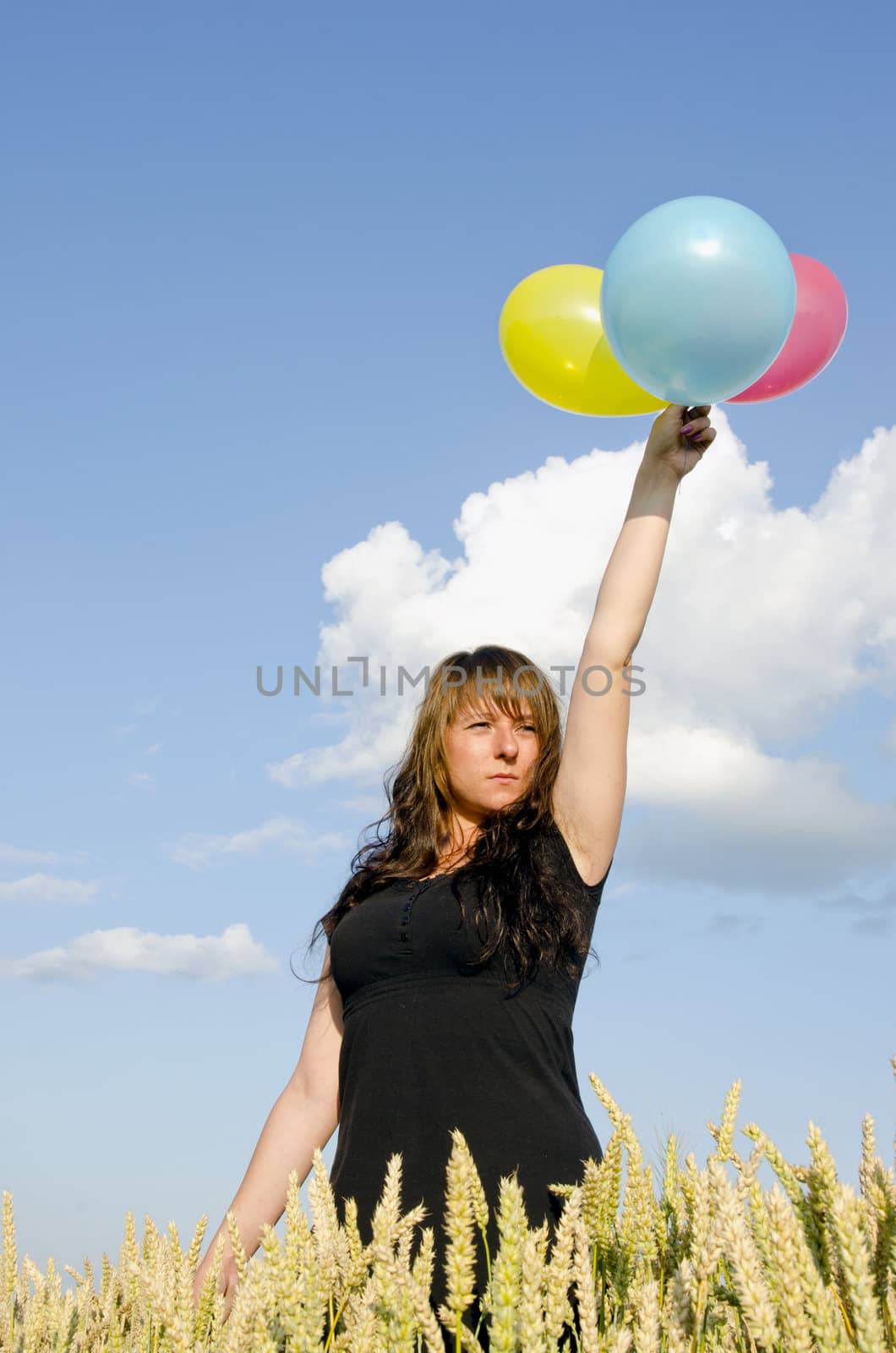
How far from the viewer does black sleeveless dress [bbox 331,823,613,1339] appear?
2518 mm

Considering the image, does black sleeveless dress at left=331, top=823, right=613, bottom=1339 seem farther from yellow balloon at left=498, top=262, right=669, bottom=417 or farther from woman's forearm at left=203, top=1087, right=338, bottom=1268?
yellow balloon at left=498, top=262, right=669, bottom=417

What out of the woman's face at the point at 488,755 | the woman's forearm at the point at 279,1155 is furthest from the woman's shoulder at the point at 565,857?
the woman's forearm at the point at 279,1155

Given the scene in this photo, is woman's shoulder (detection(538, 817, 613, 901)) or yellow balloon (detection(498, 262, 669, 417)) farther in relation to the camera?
yellow balloon (detection(498, 262, 669, 417))

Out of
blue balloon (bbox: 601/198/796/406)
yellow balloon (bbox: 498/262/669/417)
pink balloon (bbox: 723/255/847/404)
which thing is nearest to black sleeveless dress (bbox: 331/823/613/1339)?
blue balloon (bbox: 601/198/796/406)

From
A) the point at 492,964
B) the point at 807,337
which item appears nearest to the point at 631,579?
the point at 492,964

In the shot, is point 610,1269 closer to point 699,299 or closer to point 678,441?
point 678,441

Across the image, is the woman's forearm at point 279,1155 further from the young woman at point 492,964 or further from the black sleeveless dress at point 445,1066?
the black sleeveless dress at point 445,1066

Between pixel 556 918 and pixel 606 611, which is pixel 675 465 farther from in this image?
pixel 556 918

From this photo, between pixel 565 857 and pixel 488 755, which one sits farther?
pixel 488 755

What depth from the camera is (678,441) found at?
2.95 meters

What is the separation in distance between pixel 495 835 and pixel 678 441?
1086 millimetres

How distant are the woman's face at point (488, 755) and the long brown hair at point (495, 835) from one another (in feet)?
0.07

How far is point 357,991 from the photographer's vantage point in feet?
9.46

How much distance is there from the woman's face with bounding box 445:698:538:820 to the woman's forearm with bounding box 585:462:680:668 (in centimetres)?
49
